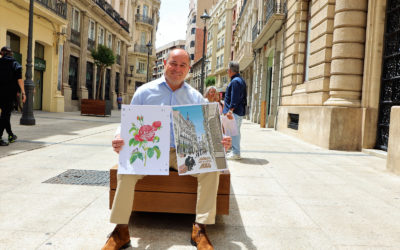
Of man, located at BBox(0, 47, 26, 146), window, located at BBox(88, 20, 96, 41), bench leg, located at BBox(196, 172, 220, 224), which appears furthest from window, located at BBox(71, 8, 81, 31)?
bench leg, located at BBox(196, 172, 220, 224)

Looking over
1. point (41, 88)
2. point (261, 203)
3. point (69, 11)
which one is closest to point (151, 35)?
point (69, 11)

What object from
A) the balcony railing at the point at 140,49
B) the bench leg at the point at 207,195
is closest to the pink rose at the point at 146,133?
the bench leg at the point at 207,195

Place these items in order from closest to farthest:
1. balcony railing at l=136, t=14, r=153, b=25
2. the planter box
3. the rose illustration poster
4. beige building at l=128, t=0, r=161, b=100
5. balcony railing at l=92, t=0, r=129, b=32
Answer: the rose illustration poster
the planter box
balcony railing at l=92, t=0, r=129, b=32
balcony railing at l=136, t=14, r=153, b=25
beige building at l=128, t=0, r=161, b=100

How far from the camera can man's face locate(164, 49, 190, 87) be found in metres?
2.81

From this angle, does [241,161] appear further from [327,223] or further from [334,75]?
[334,75]

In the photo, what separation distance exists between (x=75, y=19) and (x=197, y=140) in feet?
74.6

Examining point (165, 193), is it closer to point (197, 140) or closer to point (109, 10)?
point (197, 140)

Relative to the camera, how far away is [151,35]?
49469 mm

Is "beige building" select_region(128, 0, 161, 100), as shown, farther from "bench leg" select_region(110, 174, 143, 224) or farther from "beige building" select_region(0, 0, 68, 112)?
"bench leg" select_region(110, 174, 143, 224)

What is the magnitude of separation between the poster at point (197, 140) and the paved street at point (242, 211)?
1.91ft

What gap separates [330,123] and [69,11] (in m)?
18.4

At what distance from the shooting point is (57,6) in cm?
1853

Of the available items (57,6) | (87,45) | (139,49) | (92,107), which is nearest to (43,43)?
(57,6)

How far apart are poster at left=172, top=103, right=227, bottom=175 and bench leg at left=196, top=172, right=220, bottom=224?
84 millimetres
